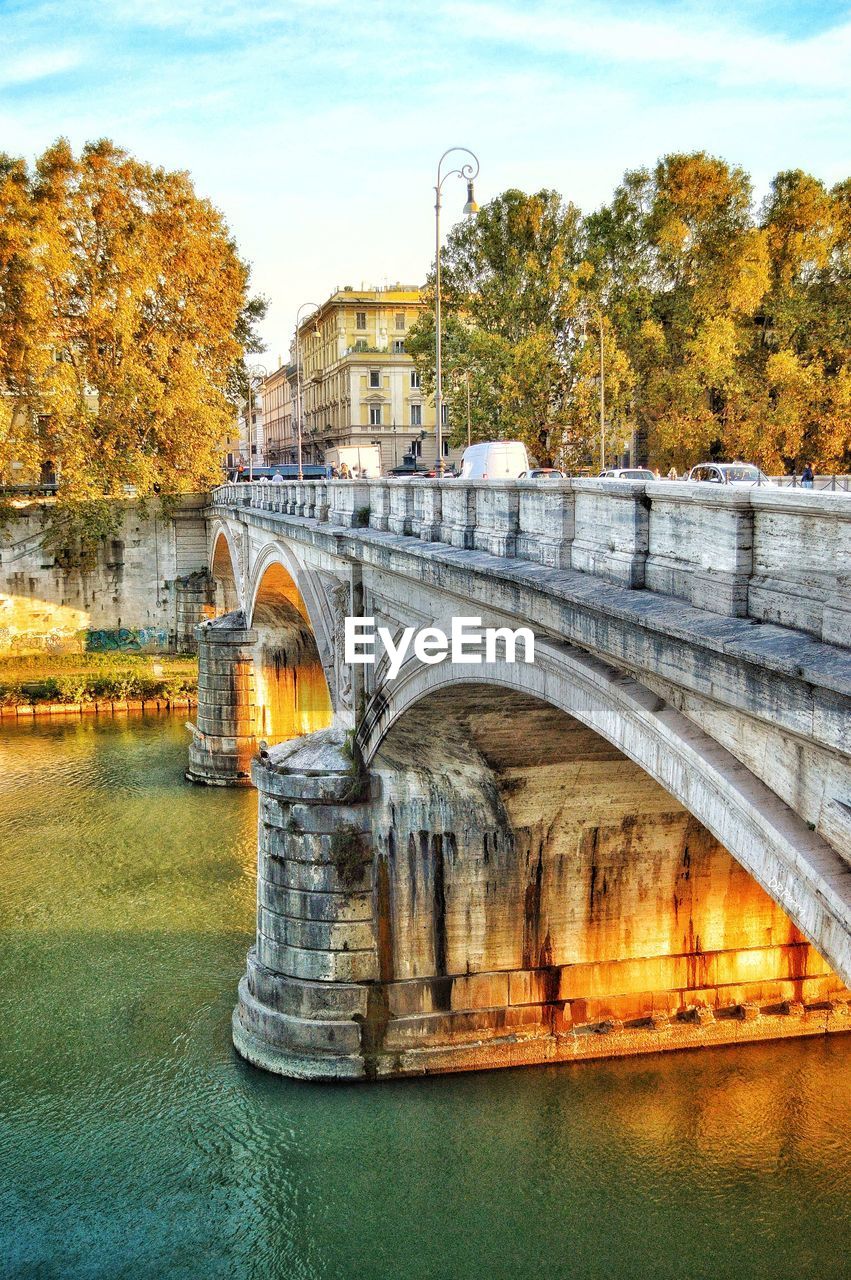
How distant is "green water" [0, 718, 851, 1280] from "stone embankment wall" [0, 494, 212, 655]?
28580 millimetres

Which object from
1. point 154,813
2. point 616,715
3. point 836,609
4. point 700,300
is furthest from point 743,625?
point 700,300

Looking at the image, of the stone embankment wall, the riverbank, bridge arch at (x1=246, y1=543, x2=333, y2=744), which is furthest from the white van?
the stone embankment wall

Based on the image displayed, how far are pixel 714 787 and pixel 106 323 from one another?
40.5 m

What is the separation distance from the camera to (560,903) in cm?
1534

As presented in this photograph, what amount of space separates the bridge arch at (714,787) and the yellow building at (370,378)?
51041 mm

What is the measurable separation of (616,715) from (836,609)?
285cm

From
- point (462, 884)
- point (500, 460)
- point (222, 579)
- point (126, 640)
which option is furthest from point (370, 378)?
point (462, 884)

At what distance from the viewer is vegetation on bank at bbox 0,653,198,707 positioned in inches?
1512

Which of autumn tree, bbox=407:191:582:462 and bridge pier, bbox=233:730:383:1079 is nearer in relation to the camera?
bridge pier, bbox=233:730:383:1079

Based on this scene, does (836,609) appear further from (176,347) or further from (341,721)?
(176,347)

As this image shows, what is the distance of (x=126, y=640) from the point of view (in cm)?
4631

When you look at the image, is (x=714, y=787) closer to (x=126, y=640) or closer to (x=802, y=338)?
(x=802, y=338)

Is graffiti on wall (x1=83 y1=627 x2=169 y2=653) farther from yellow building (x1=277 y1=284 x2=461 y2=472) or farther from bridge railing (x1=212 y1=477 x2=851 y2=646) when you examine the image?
bridge railing (x1=212 y1=477 x2=851 y2=646)

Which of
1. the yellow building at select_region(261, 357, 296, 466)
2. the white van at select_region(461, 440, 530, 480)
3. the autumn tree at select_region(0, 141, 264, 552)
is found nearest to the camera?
the white van at select_region(461, 440, 530, 480)
